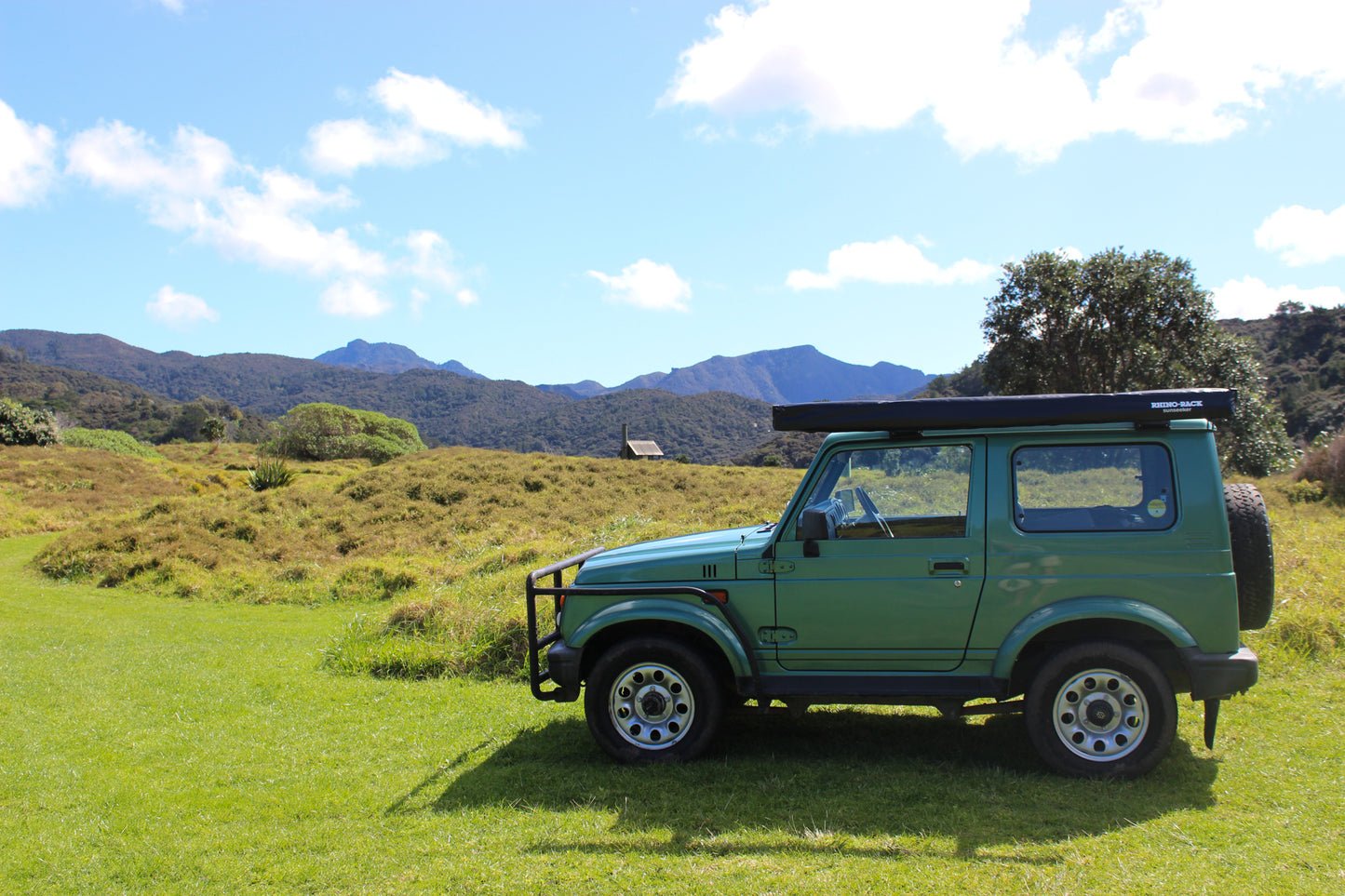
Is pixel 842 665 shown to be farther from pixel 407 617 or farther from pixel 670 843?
pixel 407 617

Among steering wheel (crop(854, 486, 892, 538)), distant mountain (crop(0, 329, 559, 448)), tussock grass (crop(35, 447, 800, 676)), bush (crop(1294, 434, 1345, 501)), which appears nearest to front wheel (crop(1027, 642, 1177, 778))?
steering wheel (crop(854, 486, 892, 538))

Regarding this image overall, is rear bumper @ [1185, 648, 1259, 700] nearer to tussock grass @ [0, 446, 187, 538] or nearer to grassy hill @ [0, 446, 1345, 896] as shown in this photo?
grassy hill @ [0, 446, 1345, 896]

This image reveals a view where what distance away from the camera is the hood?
5625 millimetres

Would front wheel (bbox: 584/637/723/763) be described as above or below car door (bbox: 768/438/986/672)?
below

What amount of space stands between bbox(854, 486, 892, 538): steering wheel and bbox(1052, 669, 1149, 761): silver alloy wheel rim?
1495 mm

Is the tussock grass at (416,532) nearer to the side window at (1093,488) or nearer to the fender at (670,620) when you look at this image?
the fender at (670,620)

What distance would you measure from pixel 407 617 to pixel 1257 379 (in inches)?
1446

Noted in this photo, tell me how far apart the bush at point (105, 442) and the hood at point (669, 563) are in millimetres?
48256

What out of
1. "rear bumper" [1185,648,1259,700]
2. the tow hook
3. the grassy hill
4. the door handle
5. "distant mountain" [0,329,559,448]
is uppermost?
"distant mountain" [0,329,559,448]

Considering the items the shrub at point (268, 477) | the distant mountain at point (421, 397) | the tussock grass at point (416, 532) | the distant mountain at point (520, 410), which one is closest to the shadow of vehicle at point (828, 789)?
the tussock grass at point (416, 532)

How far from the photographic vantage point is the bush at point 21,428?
40312 millimetres

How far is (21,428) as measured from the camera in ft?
134

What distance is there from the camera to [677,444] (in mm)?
101438

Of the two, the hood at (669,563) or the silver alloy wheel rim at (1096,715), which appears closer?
the silver alloy wheel rim at (1096,715)
